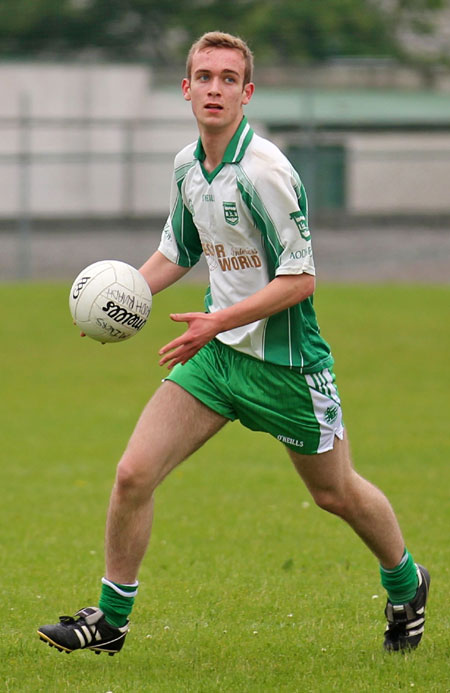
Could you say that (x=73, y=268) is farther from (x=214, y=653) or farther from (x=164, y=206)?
(x=214, y=653)

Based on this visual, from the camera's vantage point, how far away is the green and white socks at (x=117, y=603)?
4.91 meters

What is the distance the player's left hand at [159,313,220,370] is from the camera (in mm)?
4629

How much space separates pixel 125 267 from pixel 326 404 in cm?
104

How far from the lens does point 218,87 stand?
4812 millimetres

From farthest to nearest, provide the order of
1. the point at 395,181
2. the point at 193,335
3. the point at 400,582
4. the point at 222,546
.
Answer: the point at 395,181, the point at 222,546, the point at 400,582, the point at 193,335

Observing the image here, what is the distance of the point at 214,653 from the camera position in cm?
513

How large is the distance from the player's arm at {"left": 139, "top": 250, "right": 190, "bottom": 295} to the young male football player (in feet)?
0.92

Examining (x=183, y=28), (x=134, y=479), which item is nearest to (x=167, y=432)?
(x=134, y=479)

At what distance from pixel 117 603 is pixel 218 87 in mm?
2159

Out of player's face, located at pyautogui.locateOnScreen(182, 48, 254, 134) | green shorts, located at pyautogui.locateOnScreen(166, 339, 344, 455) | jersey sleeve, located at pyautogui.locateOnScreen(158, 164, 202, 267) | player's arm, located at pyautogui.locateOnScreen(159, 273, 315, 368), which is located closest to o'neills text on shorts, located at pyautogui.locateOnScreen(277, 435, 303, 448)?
green shorts, located at pyautogui.locateOnScreen(166, 339, 344, 455)

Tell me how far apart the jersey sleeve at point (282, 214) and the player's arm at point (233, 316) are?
0.07 m

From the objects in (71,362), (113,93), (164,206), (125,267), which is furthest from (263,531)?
(113,93)

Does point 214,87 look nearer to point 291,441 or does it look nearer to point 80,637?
point 291,441

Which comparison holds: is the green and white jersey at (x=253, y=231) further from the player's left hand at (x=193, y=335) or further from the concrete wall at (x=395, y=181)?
the concrete wall at (x=395, y=181)
